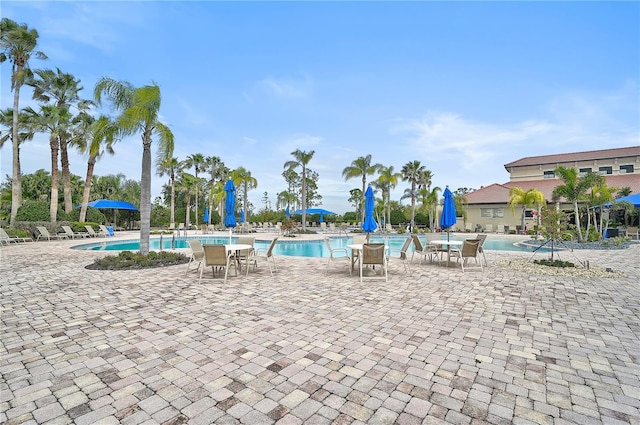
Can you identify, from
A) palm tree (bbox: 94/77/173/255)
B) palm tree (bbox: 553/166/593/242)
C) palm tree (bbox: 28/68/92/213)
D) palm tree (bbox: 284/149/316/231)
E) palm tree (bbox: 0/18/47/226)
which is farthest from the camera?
palm tree (bbox: 284/149/316/231)

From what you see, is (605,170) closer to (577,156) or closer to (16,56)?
(577,156)

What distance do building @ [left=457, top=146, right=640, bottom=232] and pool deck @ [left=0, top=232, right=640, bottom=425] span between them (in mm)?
27878

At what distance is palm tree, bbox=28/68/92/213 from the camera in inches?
757

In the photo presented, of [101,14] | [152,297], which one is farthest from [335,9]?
[152,297]

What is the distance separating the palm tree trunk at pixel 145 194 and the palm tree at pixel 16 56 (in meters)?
14.4

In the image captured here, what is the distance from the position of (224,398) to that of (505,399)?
7.03 ft

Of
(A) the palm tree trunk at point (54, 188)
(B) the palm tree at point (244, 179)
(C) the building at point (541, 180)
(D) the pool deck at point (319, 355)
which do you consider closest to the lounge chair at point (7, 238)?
(A) the palm tree trunk at point (54, 188)

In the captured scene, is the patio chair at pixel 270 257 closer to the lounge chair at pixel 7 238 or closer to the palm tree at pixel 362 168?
the lounge chair at pixel 7 238

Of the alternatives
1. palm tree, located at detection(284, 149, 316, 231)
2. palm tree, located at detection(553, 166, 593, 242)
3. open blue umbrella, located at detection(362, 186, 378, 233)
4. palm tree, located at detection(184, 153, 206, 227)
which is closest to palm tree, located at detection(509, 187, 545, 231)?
palm tree, located at detection(553, 166, 593, 242)

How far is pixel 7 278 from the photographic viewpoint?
7.01m

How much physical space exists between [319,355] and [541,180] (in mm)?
40510

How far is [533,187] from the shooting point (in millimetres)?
32781

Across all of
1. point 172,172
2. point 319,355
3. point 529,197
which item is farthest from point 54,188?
point 529,197

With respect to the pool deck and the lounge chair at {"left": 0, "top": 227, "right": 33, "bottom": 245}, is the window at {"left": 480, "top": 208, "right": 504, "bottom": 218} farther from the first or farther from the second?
the lounge chair at {"left": 0, "top": 227, "right": 33, "bottom": 245}
